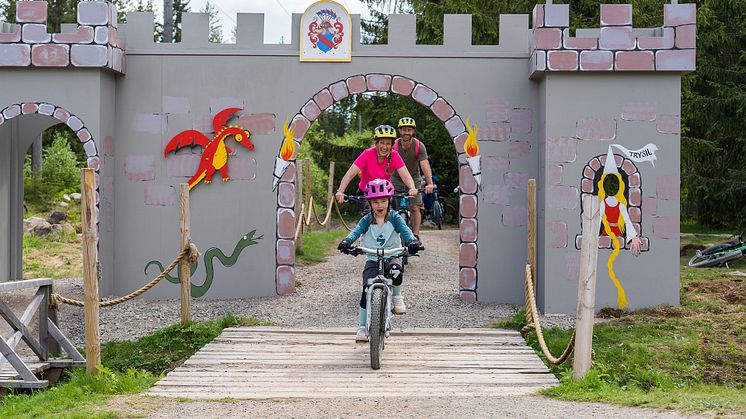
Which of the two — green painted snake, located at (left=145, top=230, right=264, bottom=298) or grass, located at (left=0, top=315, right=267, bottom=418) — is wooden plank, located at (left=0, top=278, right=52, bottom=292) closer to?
grass, located at (left=0, top=315, right=267, bottom=418)

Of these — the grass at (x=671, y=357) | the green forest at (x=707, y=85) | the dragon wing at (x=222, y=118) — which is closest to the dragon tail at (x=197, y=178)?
the dragon wing at (x=222, y=118)

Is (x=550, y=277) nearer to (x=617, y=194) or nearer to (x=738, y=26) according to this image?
(x=617, y=194)

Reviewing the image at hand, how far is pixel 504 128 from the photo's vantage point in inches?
446

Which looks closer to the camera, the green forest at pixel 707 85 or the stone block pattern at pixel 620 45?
the stone block pattern at pixel 620 45

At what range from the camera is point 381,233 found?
773cm

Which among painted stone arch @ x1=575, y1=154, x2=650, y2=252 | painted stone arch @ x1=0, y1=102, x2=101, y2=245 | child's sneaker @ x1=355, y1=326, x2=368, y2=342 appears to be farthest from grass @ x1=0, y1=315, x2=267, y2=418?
painted stone arch @ x1=575, y1=154, x2=650, y2=252

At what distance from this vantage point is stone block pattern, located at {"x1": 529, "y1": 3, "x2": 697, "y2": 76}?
1050 centimetres

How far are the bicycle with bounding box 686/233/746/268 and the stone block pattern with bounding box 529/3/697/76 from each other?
5.06m

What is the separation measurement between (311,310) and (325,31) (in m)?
3.09

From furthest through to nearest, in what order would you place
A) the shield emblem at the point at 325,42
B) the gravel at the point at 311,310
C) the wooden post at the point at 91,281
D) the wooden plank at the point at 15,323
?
the shield emblem at the point at 325,42, the gravel at the point at 311,310, the wooden plank at the point at 15,323, the wooden post at the point at 91,281

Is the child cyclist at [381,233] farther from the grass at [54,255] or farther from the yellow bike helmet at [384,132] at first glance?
the grass at [54,255]

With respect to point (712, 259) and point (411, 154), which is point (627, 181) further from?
point (712, 259)

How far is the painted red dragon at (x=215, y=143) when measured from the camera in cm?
1147

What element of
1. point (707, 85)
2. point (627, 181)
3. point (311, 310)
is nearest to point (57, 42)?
point (311, 310)
